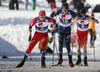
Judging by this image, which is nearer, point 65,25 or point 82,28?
point 65,25

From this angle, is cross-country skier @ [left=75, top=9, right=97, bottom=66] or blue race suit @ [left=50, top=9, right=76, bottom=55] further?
cross-country skier @ [left=75, top=9, right=97, bottom=66]

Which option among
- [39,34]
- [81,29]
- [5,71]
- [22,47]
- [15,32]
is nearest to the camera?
[5,71]

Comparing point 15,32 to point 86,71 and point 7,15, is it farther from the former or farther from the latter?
point 86,71

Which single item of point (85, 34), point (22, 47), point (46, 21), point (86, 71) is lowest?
point (22, 47)

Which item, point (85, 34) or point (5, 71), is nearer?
point (5, 71)

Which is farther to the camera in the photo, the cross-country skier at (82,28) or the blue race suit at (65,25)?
the cross-country skier at (82,28)

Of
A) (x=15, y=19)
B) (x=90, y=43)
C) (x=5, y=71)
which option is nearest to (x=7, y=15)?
(x=15, y=19)

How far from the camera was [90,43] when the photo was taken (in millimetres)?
15406

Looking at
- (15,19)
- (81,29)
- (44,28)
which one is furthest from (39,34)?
(15,19)

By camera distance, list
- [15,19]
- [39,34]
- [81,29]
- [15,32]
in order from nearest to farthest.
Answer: [39,34] < [81,29] < [15,32] < [15,19]

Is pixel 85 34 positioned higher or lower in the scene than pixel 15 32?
higher

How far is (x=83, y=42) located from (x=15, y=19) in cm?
950

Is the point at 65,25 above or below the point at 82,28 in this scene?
above

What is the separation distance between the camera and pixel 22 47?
14.9 meters
